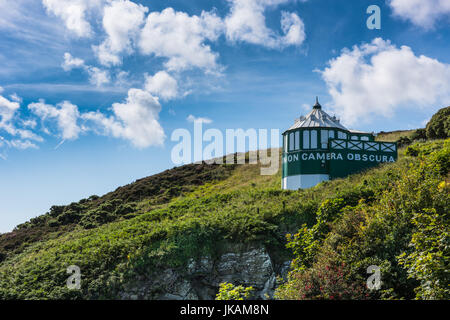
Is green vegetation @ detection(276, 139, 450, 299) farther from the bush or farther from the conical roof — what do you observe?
the bush

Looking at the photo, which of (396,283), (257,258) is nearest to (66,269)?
(257,258)

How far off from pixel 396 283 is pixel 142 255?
37.5 feet

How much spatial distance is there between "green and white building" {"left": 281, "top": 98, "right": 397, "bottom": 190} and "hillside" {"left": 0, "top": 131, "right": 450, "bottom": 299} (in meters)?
2.62

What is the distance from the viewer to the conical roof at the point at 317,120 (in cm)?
3118

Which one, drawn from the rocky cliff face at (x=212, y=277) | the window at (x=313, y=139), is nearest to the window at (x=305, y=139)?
the window at (x=313, y=139)

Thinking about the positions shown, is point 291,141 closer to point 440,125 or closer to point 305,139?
point 305,139

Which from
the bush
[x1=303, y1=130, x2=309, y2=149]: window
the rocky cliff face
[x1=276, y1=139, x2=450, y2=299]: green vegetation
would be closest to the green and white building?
[x1=303, y1=130, x2=309, y2=149]: window

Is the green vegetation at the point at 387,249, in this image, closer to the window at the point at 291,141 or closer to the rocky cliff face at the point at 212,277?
the rocky cliff face at the point at 212,277

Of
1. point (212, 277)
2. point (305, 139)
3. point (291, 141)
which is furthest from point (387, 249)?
point (291, 141)

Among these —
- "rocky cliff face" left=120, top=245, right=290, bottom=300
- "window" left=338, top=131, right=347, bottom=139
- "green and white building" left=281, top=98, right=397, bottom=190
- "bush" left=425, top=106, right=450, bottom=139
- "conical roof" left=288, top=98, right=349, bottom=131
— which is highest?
"bush" left=425, top=106, right=450, bottom=139

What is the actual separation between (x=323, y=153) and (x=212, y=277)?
15663 mm

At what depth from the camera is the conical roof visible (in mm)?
31177

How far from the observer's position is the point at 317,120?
3158 cm

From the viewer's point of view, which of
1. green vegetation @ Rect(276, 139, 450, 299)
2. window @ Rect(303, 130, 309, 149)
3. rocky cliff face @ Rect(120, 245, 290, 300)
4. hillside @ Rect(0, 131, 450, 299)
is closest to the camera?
green vegetation @ Rect(276, 139, 450, 299)
